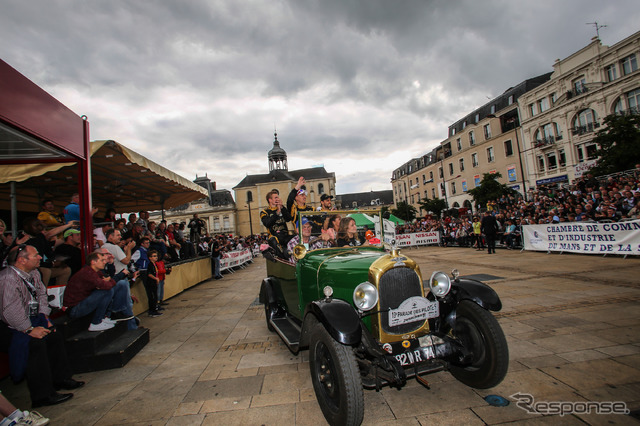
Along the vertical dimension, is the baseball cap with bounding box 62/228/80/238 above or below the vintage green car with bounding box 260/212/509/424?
above

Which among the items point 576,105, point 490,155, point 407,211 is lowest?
point 407,211

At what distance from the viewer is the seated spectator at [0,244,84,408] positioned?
2988 mm

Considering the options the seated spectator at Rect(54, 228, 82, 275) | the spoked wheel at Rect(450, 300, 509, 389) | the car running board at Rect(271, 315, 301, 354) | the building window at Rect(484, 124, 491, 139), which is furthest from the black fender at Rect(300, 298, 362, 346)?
the building window at Rect(484, 124, 491, 139)

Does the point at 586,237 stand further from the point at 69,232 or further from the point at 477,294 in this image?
the point at 69,232

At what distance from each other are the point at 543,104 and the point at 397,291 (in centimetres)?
3536

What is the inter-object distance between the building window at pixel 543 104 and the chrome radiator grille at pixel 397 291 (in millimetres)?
34634

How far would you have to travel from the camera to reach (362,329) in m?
2.61

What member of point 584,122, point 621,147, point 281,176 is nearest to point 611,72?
point 584,122

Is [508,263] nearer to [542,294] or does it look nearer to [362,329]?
[542,294]

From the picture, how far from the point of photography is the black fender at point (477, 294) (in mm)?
2805

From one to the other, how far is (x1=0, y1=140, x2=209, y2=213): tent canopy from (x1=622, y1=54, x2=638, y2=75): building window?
30722 mm

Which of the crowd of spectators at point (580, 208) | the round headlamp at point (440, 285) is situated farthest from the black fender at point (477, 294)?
the crowd of spectators at point (580, 208)

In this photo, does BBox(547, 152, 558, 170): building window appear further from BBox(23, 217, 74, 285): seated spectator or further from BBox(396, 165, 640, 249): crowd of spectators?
BBox(23, 217, 74, 285): seated spectator

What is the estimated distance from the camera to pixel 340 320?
2.40 m
